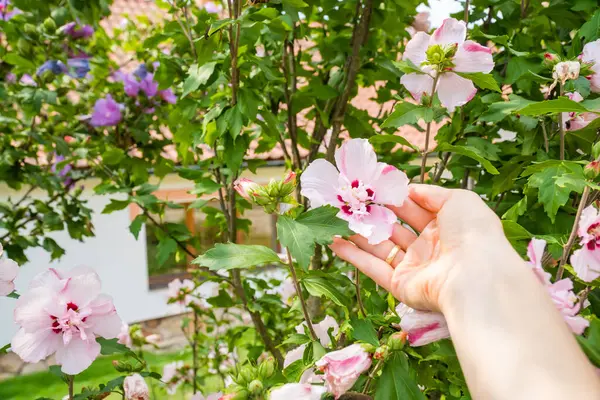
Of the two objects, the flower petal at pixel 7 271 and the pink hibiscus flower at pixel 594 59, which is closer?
the flower petal at pixel 7 271

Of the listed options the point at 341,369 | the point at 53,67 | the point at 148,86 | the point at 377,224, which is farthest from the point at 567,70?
the point at 53,67

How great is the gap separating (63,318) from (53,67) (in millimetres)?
1636

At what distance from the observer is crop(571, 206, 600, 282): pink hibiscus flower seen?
39.9 inches

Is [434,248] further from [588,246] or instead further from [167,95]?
[167,95]

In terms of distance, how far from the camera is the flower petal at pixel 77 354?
972 millimetres

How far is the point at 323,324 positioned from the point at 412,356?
0.80 feet

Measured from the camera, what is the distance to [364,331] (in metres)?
0.86

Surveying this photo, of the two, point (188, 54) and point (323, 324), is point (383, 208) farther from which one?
point (188, 54)

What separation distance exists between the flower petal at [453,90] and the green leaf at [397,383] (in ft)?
1.71

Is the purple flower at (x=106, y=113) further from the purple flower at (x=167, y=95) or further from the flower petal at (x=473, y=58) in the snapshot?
the flower petal at (x=473, y=58)

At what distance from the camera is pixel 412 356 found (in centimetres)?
92

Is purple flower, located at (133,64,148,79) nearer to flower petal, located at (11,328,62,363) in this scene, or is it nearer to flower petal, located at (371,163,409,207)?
flower petal, located at (11,328,62,363)

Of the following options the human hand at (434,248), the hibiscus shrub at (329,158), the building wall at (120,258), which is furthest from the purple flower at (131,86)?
the building wall at (120,258)

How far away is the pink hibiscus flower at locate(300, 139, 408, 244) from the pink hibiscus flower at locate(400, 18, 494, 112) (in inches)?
10.0
